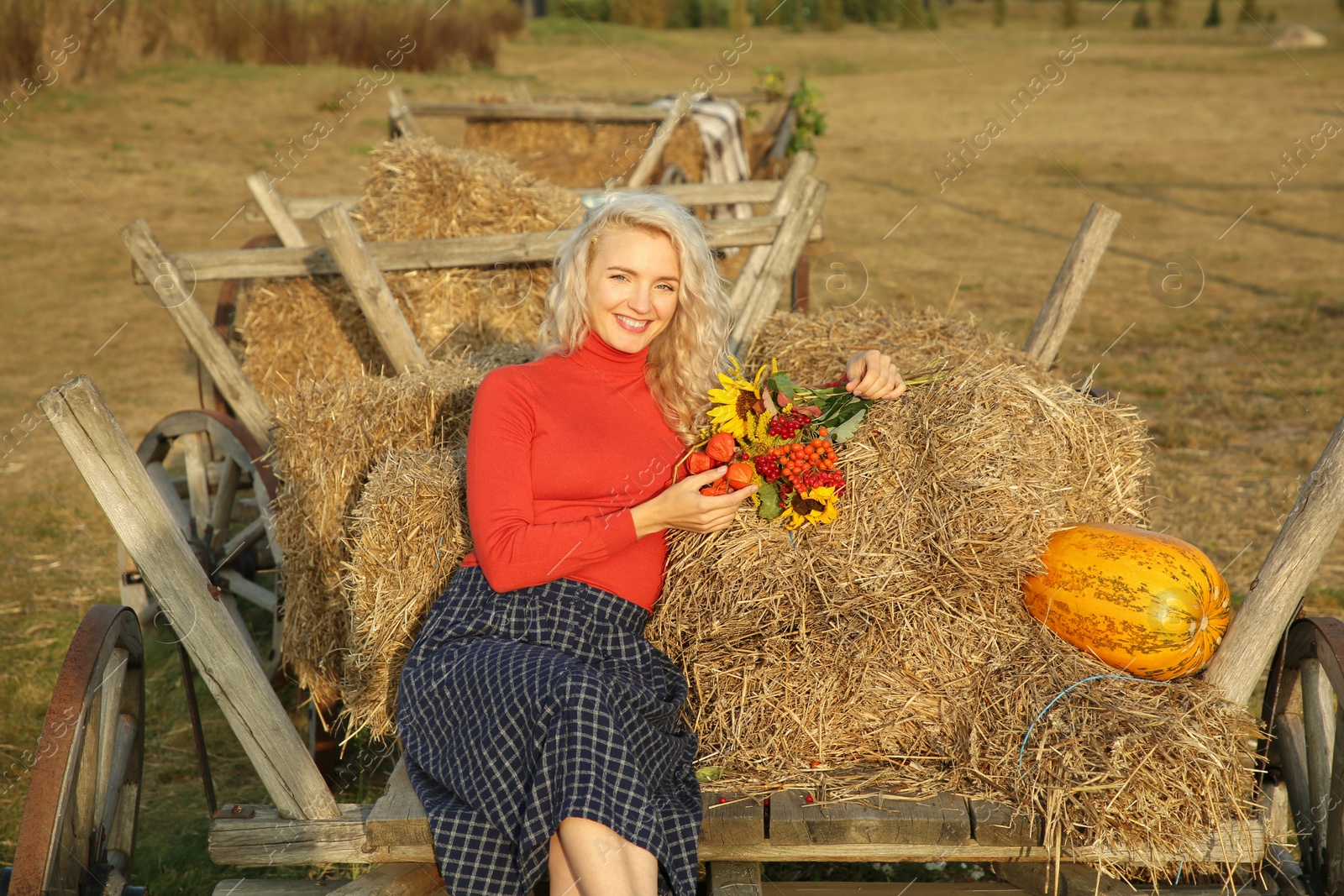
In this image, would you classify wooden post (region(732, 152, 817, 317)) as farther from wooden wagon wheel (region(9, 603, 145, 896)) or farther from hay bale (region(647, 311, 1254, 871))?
wooden wagon wheel (region(9, 603, 145, 896))

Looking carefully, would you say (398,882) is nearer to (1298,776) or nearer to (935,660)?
(935,660)

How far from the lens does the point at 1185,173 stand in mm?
18266

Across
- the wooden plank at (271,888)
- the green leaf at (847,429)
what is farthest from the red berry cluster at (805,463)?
the wooden plank at (271,888)

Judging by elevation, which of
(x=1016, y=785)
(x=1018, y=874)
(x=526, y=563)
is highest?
(x=526, y=563)

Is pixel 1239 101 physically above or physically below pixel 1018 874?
below

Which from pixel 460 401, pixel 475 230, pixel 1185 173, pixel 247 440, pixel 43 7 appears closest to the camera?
pixel 460 401

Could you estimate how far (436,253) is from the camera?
203 inches

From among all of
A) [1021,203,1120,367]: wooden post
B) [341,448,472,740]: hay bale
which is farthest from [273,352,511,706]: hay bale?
[1021,203,1120,367]: wooden post

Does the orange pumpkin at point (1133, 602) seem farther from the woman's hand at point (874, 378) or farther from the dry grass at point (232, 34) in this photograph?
the dry grass at point (232, 34)

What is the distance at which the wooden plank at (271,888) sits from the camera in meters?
2.82

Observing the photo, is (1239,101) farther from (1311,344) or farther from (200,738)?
(200,738)

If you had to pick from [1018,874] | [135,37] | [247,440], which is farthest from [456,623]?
[135,37]

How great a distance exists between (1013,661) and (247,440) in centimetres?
341

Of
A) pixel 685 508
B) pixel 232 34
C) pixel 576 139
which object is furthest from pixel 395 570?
pixel 232 34
